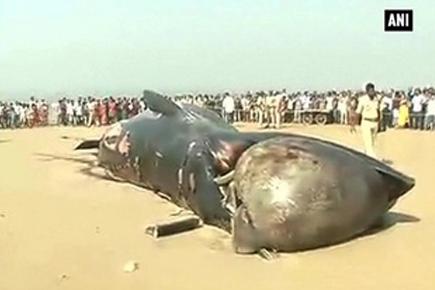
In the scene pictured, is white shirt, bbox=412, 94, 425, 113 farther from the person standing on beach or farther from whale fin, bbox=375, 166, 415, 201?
whale fin, bbox=375, 166, 415, 201

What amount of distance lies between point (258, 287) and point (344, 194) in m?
1.67

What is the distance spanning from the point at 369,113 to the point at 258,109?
21.0 m

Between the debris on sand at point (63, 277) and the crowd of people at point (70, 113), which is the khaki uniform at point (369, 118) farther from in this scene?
the crowd of people at point (70, 113)

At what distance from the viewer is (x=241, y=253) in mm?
8992

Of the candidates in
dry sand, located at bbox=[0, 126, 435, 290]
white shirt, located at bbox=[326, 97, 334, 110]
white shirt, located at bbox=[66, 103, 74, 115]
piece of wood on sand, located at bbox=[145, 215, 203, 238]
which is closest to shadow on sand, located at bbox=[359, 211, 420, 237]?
dry sand, located at bbox=[0, 126, 435, 290]

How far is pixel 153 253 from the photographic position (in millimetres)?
9180

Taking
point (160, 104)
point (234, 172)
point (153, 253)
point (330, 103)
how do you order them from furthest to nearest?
point (330, 103) → point (160, 104) → point (234, 172) → point (153, 253)

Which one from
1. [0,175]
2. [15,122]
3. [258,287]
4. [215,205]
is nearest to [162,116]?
[215,205]

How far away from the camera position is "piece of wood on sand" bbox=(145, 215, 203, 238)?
10.1 metres

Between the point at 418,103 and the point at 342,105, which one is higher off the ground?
the point at 418,103

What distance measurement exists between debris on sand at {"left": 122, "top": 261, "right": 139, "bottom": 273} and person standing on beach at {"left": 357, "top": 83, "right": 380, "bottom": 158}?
7.09 m

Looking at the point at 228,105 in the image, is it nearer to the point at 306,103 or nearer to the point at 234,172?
the point at 306,103

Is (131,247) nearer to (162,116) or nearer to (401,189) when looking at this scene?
(401,189)

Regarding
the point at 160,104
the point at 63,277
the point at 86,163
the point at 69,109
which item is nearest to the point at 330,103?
the point at 69,109
